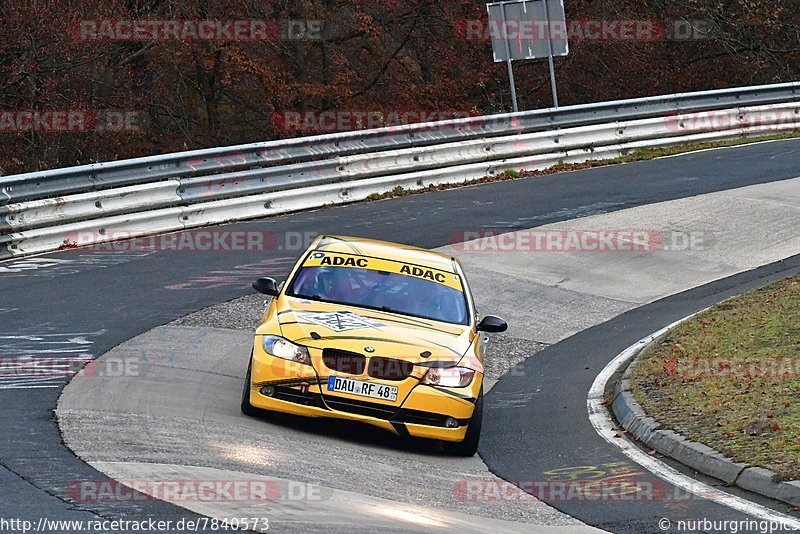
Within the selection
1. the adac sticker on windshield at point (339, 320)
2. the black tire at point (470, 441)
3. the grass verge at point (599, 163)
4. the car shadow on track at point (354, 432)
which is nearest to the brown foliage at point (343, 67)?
the grass verge at point (599, 163)

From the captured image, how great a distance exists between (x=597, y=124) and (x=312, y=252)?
593 inches

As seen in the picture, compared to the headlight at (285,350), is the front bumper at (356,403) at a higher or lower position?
lower

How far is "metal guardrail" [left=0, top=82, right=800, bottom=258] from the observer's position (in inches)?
661

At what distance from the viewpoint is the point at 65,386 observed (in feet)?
33.7

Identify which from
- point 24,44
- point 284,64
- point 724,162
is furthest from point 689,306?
point 284,64

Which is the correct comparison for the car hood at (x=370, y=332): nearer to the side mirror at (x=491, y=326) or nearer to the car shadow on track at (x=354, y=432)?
the side mirror at (x=491, y=326)

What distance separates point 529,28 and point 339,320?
16.8 metres

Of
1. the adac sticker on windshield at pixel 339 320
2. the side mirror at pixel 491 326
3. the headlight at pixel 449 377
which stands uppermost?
the adac sticker on windshield at pixel 339 320

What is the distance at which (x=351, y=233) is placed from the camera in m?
18.1

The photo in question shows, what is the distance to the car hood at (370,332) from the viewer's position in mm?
9578

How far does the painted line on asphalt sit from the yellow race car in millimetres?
1306

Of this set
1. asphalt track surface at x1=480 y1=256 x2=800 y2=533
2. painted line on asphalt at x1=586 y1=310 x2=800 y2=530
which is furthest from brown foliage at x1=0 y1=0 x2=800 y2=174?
painted line on asphalt at x1=586 y1=310 x2=800 y2=530

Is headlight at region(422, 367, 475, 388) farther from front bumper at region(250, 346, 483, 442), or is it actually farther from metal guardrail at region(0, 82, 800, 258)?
metal guardrail at region(0, 82, 800, 258)

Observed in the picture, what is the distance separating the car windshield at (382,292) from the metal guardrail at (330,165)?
264 inches
